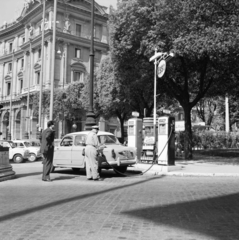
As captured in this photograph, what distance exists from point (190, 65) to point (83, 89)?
76.4ft

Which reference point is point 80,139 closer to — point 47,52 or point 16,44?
point 47,52

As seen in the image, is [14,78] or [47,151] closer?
[47,151]

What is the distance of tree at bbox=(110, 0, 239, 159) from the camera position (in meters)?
13.9

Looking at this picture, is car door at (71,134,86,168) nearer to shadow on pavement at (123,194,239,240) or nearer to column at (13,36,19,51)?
shadow on pavement at (123,194,239,240)

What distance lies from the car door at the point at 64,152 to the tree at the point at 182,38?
669 cm

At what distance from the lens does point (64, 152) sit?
39.3ft

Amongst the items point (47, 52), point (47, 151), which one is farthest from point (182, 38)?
point (47, 52)

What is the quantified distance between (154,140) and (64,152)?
4.52 meters

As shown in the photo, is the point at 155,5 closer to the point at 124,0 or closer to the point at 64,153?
the point at 124,0

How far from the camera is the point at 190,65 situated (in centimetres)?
1859

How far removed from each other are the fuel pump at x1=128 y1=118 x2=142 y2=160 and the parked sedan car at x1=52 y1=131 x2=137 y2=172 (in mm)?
3998

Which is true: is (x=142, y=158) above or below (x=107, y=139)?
below

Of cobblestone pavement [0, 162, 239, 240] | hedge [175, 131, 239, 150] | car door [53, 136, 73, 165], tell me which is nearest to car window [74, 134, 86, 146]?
car door [53, 136, 73, 165]

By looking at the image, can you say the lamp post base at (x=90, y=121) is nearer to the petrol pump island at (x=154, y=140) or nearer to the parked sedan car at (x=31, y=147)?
the petrol pump island at (x=154, y=140)
